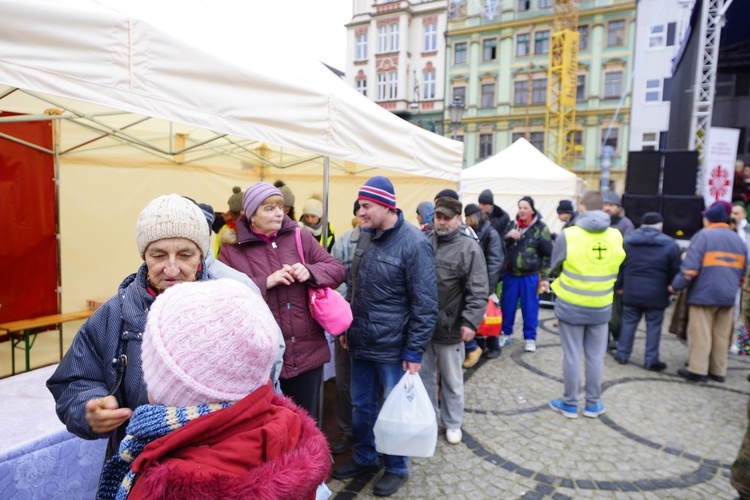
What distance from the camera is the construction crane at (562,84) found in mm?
29797

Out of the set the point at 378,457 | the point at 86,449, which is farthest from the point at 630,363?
the point at 86,449

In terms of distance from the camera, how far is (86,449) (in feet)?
6.55

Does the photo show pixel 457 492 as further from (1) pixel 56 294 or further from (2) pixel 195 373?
(1) pixel 56 294

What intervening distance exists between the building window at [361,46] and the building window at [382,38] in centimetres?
162

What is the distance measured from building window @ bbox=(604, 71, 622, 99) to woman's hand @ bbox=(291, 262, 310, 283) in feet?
109

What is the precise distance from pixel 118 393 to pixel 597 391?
13.0 ft

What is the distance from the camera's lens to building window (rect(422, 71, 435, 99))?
120 feet

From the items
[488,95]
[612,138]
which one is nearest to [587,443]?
[612,138]

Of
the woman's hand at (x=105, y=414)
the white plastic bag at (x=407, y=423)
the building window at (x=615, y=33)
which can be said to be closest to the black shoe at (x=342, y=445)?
the white plastic bag at (x=407, y=423)

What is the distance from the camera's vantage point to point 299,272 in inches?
97.8

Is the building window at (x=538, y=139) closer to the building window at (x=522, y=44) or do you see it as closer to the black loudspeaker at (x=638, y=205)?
the building window at (x=522, y=44)

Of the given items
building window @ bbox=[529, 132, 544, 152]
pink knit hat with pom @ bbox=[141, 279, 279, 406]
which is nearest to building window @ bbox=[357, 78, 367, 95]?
building window @ bbox=[529, 132, 544, 152]

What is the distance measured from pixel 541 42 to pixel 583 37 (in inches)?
104

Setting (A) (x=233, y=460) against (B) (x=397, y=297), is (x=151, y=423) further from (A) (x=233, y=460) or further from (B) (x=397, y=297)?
(B) (x=397, y=297)
